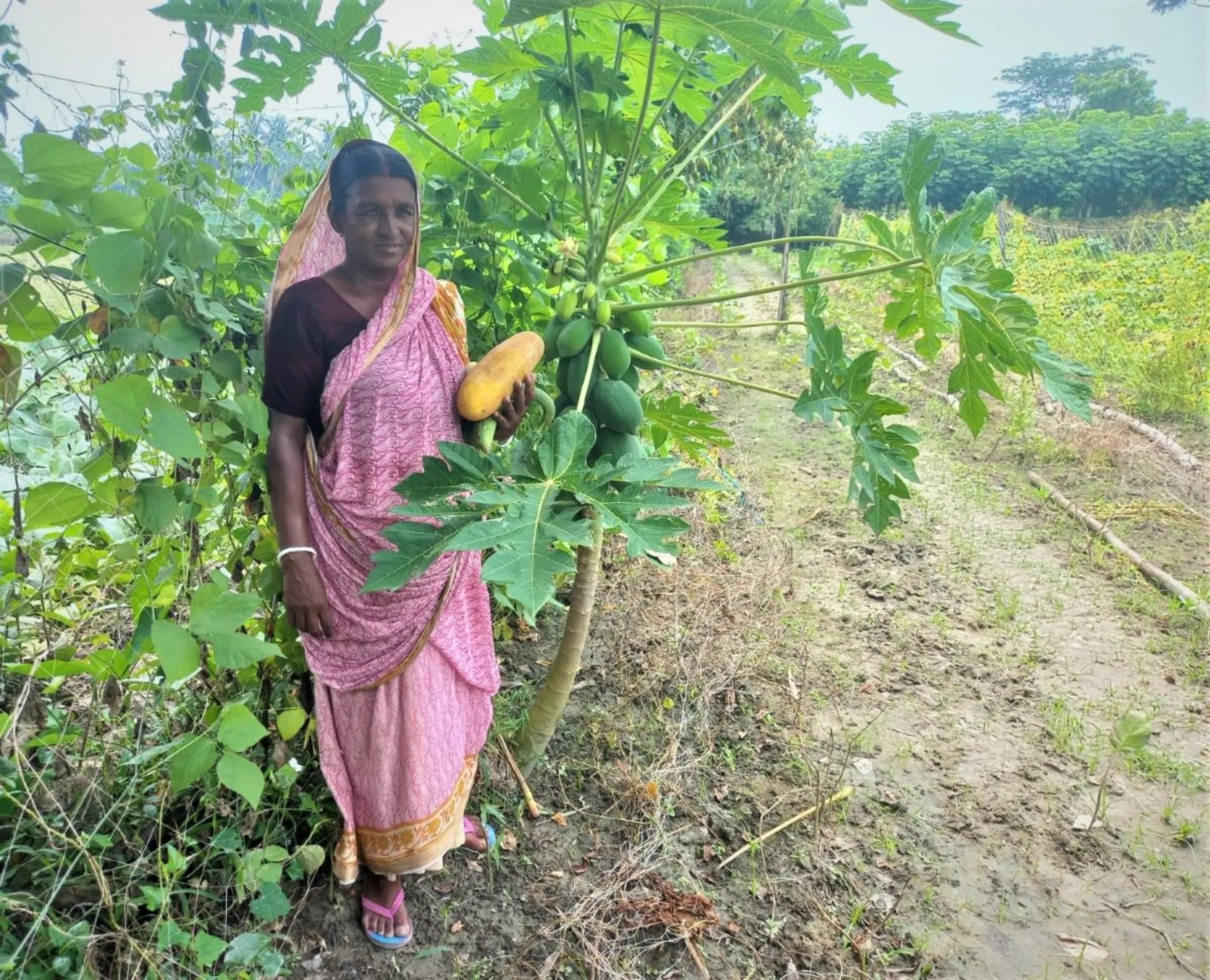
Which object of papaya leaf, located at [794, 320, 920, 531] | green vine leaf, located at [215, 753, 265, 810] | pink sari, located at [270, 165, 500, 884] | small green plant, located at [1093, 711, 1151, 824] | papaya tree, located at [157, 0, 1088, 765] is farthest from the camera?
small green plant, located at [1093, 711, 1151, 824]

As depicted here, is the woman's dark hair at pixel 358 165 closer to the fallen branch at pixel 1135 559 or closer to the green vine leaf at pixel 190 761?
the green vine leaf at pixel 190 761

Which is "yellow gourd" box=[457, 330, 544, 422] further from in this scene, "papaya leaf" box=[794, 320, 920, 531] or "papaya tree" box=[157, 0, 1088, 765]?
"papaya leaf" box=[794, 320, 920, 531]

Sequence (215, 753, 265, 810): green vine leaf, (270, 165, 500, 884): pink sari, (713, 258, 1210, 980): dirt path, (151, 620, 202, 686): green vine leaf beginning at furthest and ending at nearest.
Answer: (713, 258, 1210, 980): dirt path < (270, 165, 500, 884): pink sari < (215, 753, 265, 810): green vine leaf < (151, 620, 202, 686): green vine leaf

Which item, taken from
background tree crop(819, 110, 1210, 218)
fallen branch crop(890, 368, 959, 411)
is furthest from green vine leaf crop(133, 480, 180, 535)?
background tree crop(819, 110, 1210, 218)

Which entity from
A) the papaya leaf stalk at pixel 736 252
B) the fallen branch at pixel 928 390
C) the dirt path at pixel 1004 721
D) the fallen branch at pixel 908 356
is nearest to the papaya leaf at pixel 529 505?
the papaya leaf stalk at pixel 736 252

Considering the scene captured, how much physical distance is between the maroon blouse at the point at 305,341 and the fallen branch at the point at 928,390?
15.9 ft

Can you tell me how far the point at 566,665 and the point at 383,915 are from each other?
64cm

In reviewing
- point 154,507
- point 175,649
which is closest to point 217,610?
point 175,649

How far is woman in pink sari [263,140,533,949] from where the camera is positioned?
1.32m

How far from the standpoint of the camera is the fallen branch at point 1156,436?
4.34 m

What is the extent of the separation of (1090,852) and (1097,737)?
1.90ft

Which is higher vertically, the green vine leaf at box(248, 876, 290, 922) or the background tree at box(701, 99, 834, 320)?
the background tree at box(701, 99, 834, 320)

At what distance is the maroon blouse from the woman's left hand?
0.97ft

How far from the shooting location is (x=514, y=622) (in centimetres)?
270
